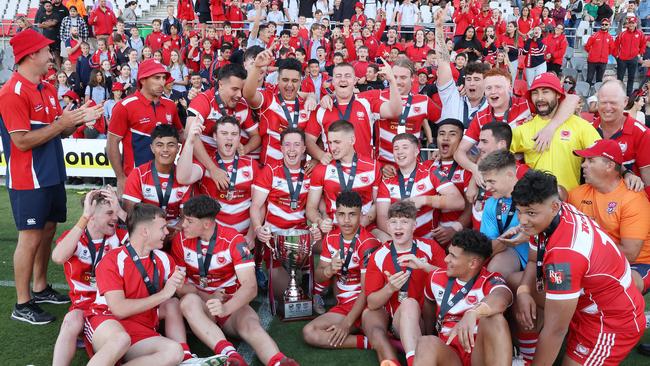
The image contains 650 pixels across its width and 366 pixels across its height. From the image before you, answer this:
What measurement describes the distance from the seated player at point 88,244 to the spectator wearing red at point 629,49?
13.1m

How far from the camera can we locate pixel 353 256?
5.08m

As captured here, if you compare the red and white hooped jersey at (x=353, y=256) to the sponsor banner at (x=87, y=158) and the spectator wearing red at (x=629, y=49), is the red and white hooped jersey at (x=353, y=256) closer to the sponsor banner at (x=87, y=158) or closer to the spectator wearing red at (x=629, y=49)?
the sponsor banner at (x=87, y=158)

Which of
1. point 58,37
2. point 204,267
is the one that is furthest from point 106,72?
point 204,267

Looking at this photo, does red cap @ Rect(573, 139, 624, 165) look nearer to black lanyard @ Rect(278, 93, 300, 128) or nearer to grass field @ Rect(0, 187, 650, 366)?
grass field @ Rect(0, 187, 650, 366)

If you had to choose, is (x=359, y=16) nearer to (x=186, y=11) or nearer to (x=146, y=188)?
(x=186, y=11)

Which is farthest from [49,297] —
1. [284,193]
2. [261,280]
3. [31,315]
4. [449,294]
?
[449,294]

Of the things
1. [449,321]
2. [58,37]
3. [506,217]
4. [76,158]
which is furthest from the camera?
[58,37]

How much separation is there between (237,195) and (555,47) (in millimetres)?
11165

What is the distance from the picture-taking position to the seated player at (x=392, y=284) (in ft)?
14.8

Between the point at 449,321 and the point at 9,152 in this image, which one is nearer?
the point at 449,321

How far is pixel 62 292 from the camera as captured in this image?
19.8 feet

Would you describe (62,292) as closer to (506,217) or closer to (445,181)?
(445,181)

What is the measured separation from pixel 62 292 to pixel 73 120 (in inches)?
80.9

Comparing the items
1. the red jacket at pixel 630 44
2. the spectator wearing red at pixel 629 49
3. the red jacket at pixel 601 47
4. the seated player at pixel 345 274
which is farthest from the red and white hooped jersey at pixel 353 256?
the red jacket at pixel 630 44
